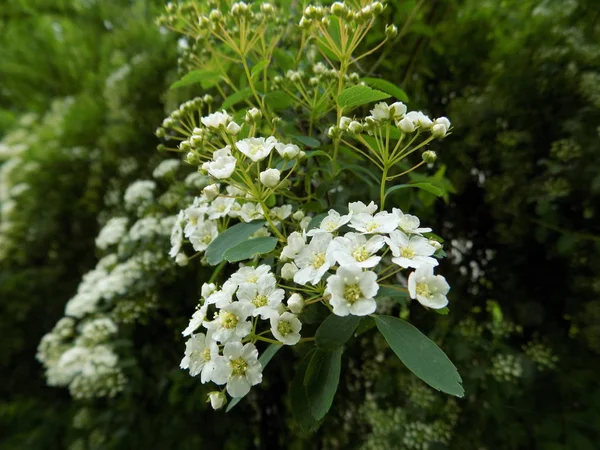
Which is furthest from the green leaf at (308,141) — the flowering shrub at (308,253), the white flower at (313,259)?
the white flower at (313,259)

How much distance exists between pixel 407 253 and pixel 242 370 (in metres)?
0.24

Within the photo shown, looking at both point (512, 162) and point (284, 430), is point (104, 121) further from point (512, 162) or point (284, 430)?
point (512, 162)

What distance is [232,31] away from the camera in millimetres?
725

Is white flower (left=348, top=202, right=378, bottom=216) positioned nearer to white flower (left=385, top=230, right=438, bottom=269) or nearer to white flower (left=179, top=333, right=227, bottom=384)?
white flower (left=385, top=230, right=438, bottom=269)

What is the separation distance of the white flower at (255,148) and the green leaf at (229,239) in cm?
10

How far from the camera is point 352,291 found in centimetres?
43

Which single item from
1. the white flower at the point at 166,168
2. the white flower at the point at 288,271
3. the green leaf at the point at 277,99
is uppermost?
the green leaf at the point at 277,99

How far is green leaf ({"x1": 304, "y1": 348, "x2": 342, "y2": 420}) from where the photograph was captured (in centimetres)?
46

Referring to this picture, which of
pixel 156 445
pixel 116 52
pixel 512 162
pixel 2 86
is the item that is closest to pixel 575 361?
pixel 512 162

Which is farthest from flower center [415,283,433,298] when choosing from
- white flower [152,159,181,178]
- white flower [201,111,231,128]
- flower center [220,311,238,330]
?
white flower [152,159,181,178]

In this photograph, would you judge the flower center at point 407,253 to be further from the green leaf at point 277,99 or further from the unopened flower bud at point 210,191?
the green leaf at point 277,99

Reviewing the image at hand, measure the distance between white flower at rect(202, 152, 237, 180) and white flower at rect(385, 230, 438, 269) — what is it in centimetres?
21

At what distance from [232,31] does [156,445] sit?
1.19 metres

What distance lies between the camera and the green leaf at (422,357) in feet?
1.37
